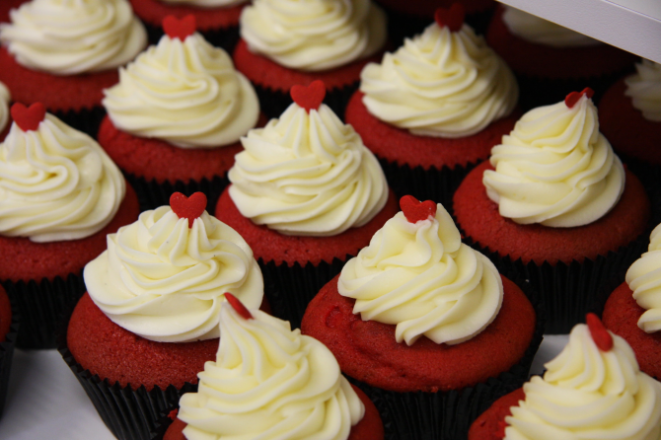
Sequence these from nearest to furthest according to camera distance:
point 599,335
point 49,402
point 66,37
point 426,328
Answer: point 599,335, point 426,328, point 49,402, point 66,37

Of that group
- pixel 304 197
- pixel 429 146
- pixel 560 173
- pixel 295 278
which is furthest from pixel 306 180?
pixel 560 173

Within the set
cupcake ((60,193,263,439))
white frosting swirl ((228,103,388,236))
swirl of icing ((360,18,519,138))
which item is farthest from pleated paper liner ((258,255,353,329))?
swirl of icing ((360,18,519,138))

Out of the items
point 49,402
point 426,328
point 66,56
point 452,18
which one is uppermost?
point 452,18

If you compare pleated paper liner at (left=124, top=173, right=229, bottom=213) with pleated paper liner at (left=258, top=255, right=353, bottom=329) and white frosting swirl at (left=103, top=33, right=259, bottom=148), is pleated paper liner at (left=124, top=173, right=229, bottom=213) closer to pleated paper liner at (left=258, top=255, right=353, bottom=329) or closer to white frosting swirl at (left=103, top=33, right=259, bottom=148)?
white frosting swirl at (left=103, top=33, right=259, bottom=148)

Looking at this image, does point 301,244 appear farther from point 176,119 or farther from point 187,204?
point 176,119

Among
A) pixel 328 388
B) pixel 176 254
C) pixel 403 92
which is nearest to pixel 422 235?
pixel 328 388

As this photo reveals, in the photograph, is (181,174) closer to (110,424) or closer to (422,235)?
(110,424)

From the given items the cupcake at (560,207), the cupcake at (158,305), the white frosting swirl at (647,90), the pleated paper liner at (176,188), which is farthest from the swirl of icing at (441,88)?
the cupcake at (158,305)
